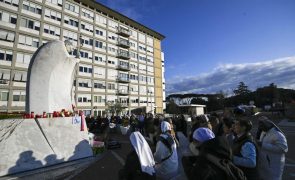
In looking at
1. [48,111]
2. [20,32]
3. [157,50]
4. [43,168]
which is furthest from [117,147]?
[157,50]

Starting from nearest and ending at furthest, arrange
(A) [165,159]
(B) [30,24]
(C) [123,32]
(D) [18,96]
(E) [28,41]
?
(A) [165,159] → (D) [18,96] → (E) [28,41] → (B) [30,24] → (C) [123,32]

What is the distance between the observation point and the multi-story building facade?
117 feet

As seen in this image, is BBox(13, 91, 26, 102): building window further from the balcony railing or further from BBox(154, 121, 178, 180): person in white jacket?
BBox(154, 121, 178, 180): person in white jacket

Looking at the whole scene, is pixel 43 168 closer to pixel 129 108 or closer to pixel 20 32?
pixel 20 32

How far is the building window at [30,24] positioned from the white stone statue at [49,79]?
31.4 meters

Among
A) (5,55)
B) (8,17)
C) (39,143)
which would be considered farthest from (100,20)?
(39,143)

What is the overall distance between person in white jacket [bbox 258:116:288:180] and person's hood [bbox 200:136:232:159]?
1.28 meters

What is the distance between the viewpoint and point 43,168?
815cm

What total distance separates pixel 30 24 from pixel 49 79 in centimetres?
3313

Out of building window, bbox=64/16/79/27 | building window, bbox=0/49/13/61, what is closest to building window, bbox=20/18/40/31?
building window, bbox=0/49/13/61

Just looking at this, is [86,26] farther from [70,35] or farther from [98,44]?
[70,35]

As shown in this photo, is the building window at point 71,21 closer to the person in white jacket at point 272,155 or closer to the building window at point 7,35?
the building window at point 7,35

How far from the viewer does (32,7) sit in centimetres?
3906

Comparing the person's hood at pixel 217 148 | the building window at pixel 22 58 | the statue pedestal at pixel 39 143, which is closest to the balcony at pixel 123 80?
the building window at pixel 22 58
